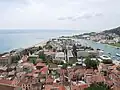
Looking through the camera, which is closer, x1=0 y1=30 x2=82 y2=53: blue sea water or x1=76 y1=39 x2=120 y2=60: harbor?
x1=76 y1=39 x2=120 y2=60: harbor

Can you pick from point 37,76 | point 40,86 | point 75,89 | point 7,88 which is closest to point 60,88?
point 75,89

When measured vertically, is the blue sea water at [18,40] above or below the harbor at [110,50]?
below

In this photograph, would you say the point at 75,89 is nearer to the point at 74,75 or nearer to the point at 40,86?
the point at 40,86

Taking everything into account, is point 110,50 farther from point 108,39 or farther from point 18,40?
point 18,40

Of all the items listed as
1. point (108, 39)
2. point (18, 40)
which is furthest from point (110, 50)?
point (18, 40)

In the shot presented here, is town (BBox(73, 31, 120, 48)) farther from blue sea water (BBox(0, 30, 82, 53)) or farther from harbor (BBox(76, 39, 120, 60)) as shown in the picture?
blue sea water (BBox(0, 30, 82, 53))

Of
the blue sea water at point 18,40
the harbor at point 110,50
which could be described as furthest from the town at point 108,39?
the blue sea water at point 18,40

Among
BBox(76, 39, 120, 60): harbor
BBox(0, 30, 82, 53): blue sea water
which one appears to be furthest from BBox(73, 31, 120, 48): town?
BBox(0, 30, 82, 53): blue sea water

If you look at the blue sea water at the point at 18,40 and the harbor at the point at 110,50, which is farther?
the blue sea water at the point at 18,40

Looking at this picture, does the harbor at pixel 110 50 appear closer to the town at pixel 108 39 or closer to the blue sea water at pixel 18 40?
the town at pixel 108 39

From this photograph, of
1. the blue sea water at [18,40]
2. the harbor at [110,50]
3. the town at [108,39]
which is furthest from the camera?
the blue sea water at [18,40]

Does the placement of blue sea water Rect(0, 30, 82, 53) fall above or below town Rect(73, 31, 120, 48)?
below
